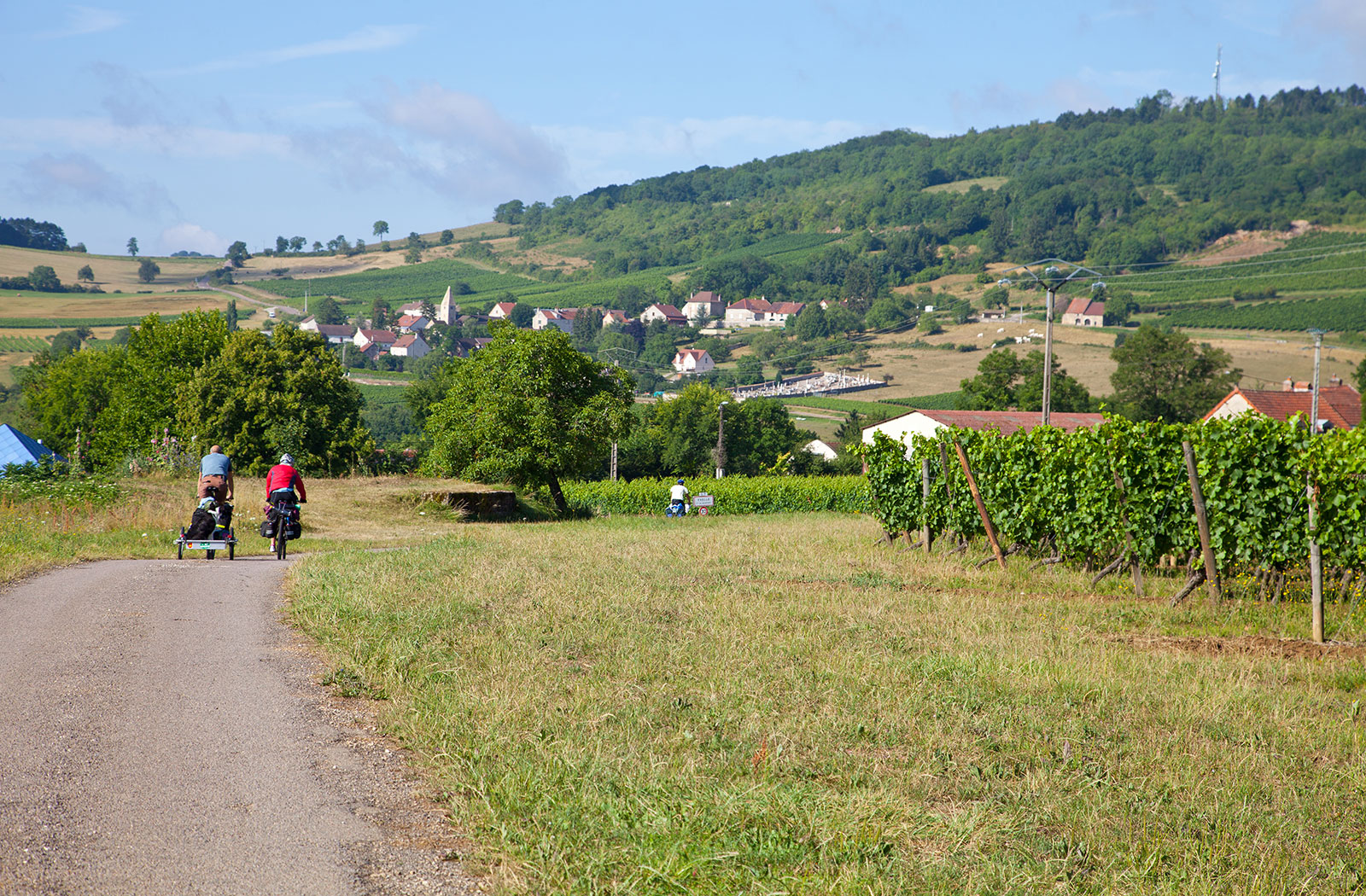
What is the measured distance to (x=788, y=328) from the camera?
7023 inches

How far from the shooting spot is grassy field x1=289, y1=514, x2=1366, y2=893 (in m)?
4.21

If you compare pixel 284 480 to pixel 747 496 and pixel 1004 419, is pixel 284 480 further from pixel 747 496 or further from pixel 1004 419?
pixel 1004 419

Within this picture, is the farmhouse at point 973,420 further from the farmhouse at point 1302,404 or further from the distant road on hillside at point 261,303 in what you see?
the distant road on hillside at point 261,303

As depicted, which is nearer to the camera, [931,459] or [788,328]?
[931,459]

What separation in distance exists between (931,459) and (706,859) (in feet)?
49.8

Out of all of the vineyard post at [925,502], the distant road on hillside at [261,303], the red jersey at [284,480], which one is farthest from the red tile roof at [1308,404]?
the distant road on hillside at [261,303]

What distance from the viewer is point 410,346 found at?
179875mm

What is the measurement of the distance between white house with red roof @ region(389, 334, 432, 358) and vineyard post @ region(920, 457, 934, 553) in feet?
541

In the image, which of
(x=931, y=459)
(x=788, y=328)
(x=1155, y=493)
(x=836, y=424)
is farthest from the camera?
(x=788, y=328)

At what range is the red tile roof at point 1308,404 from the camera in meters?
61.1

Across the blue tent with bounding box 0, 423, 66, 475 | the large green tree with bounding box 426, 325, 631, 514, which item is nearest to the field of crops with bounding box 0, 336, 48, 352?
the blue tent with bounding box 0, 423, 66, 475

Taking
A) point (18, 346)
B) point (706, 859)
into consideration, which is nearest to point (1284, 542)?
point (706, 859)

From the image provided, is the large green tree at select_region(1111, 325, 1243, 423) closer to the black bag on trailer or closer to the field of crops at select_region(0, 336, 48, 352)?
the black bag on trailer

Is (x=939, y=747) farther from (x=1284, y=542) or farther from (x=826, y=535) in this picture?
(x=826, y=535)
